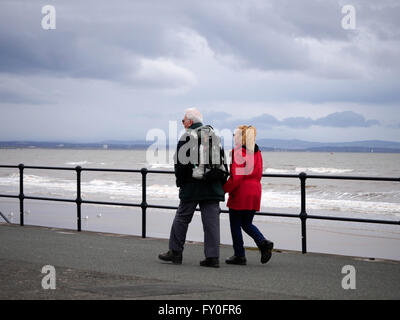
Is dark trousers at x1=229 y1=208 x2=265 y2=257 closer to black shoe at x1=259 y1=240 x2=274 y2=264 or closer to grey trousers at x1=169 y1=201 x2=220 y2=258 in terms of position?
black shoe at x1=259 y1=240 x2=274 y2=264

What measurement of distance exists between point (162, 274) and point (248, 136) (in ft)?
6.37

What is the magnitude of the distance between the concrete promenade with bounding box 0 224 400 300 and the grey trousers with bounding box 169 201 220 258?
248 millimetres

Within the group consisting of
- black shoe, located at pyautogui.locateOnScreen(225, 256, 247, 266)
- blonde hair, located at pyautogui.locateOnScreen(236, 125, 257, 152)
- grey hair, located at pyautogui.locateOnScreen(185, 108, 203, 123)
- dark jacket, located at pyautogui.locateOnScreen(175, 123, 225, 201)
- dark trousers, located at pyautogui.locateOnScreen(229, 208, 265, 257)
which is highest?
grey hair, located at pyautogui.locateOnScreen(185, 108, 203, 123)

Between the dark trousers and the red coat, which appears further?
the dark trousers

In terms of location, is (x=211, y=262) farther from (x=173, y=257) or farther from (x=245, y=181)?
(x=245, y=181)

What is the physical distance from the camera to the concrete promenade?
228 inches

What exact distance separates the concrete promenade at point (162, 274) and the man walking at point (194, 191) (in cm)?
22

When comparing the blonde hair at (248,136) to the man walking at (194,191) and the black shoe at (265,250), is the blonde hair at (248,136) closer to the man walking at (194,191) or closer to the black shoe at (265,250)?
the man walking at (194,191)
